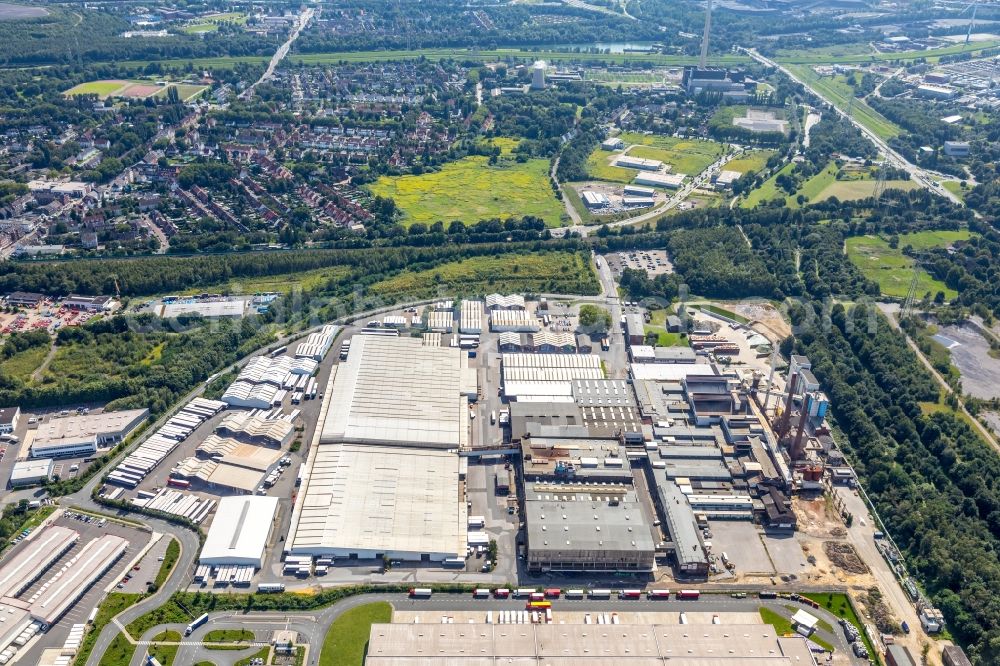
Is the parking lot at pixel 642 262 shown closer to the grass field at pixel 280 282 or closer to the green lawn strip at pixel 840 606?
the grass field at pixel 280 282

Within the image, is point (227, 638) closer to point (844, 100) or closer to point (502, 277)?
point (502, 277)

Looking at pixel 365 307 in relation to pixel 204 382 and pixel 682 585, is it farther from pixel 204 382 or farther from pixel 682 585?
pixel 682 585

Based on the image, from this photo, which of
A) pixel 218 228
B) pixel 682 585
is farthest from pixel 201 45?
pixel 682 585

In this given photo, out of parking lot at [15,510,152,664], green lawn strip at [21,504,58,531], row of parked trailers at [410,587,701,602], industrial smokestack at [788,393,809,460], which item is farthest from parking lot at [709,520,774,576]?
green lawn strip at [21,504,58,531]

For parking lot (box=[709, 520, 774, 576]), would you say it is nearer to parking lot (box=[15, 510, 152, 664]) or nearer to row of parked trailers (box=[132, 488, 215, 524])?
row of parked trailers (box=[132, 488, 215, 524])

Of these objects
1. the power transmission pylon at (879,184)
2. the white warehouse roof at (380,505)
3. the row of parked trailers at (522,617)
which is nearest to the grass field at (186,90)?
the white warehouse roof at (380,505)

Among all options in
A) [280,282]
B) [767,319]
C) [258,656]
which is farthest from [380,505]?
[767,319]
